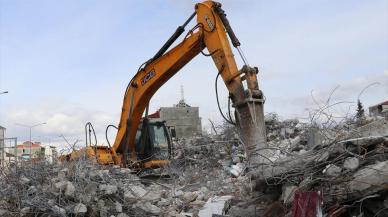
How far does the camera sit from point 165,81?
35.6ft

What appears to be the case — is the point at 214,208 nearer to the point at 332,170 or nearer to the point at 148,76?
the point at 332,170

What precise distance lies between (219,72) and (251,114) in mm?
1657

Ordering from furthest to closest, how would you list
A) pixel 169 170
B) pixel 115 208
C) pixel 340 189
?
pixel 169 170 → pixel 115 208 → pixel 340 189

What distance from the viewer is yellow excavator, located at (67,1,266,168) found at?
24.6 feet

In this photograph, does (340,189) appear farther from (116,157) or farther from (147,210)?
(116,157)

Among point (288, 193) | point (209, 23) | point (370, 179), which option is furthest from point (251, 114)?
point (370, 179)

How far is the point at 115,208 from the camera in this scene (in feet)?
21.2

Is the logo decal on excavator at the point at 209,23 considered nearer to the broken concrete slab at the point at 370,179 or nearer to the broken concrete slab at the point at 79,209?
the broken concrete slab at the point at 79,209

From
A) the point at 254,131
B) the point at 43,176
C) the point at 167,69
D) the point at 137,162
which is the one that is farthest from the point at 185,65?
the point at 43,176

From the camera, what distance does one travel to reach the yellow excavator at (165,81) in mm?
7484

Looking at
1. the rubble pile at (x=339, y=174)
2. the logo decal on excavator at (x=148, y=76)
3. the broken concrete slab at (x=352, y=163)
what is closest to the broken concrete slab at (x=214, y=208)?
the rubble pile at (x=339, y=174)

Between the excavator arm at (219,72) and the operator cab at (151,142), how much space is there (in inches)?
12.4

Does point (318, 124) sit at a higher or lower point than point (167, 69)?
lower

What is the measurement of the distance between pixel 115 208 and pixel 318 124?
108 inches
